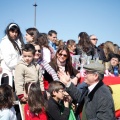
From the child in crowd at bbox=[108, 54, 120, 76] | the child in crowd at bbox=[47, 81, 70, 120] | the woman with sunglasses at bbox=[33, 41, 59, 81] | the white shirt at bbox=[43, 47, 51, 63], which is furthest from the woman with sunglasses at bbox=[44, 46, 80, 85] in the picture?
the child in crowd at bbox=[108, 54, 120, 76]

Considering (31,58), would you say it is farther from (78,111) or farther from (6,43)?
(78,111)

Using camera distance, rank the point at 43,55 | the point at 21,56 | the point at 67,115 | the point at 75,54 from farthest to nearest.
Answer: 1. the point at 75,54
2. the point at 43,55
3. the point at 21,56
4. the point at 67,115

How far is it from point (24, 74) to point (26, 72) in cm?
5

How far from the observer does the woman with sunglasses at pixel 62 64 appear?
5.52m

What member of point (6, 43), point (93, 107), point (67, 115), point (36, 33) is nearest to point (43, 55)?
point (36, 33)

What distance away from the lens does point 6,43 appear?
5359mm

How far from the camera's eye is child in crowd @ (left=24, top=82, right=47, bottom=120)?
4.30 meters

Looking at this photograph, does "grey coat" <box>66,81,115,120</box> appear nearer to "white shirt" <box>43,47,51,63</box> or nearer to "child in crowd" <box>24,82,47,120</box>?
"child in crowd" <box>24,82,47,120</box>

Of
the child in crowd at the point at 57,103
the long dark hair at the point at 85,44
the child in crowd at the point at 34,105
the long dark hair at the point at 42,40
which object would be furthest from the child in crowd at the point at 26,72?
the long dark hair at the point at 85,44

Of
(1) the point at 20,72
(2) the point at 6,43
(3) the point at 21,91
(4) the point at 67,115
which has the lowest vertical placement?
(4) the point at 67,115

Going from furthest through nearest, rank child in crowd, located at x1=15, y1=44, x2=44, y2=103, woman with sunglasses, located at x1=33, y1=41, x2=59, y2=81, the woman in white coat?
woman with sunglasses, located at x1=33, y1=41, x2=59, y2=81 → the woman in white coat → child in crowd, located at x1=15, y1=44, x2=44, y2=103

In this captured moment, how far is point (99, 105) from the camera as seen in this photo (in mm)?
3924

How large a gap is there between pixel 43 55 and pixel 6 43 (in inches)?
36.7

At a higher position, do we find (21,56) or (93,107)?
(21,56)
